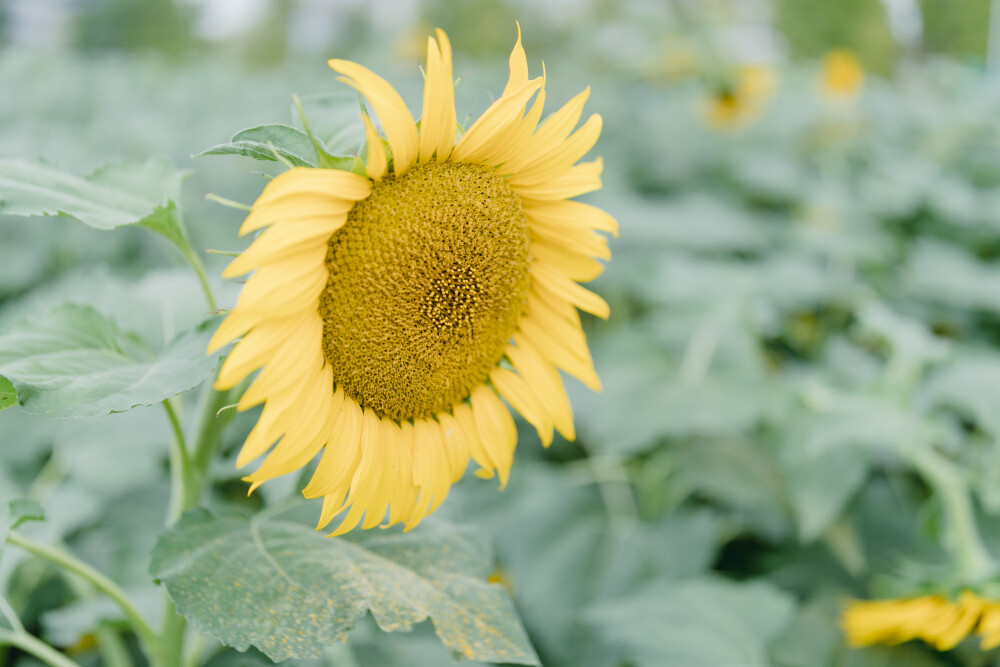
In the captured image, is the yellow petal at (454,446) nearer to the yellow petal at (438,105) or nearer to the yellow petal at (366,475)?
the yellow petal at (366,475)

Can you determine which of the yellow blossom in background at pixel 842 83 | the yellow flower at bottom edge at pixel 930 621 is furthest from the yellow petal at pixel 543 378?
the yellow blossom in background at pixel 842 83

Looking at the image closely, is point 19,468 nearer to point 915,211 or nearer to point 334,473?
point 334,473

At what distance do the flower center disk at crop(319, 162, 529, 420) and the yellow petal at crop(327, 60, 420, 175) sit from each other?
3 cm

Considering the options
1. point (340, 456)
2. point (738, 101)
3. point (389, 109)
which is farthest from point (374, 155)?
point (738, 101)

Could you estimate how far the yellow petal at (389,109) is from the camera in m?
0.55

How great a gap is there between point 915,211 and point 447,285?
265cm

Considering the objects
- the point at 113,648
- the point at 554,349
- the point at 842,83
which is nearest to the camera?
the point at 554,349

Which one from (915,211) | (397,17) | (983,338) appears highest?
(915,211)

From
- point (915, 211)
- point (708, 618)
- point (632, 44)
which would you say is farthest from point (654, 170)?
point (708, 618)

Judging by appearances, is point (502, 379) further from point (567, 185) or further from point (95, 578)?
point (95, 578)

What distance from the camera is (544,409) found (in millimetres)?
739

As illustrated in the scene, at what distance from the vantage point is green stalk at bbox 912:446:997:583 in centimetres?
113

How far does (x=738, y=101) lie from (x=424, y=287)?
8.70ft

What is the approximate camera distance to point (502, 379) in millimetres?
742
